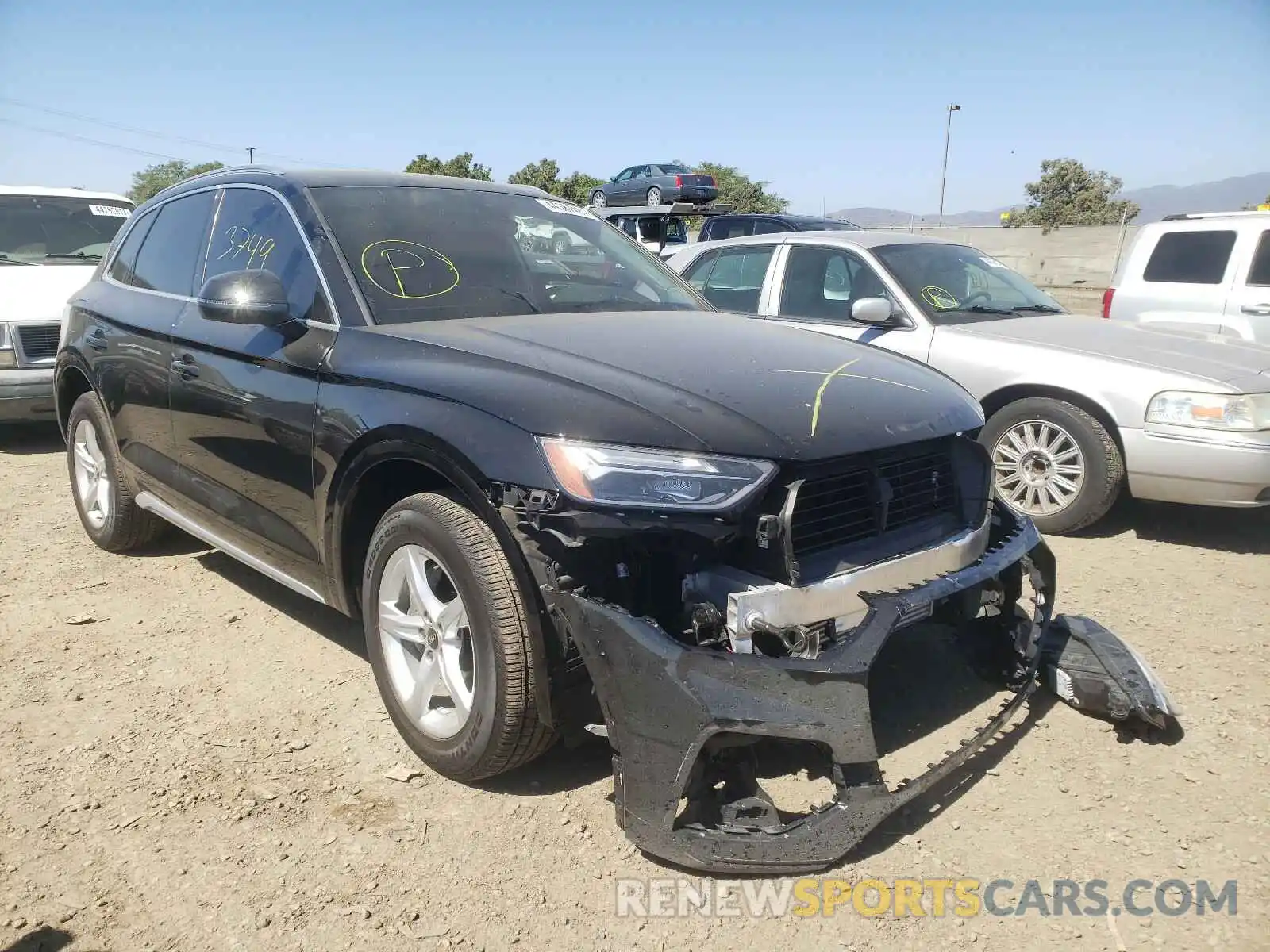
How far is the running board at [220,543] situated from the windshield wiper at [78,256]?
492 centimetres

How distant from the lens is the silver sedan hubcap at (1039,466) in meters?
5.05

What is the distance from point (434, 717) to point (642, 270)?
2.17 meters

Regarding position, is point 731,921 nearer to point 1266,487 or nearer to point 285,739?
point 285,739

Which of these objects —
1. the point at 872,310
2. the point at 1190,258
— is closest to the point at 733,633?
the point at 872,310

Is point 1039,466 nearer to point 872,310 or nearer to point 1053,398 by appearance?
point 1053,398

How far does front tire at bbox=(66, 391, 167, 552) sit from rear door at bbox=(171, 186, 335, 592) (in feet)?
2.99

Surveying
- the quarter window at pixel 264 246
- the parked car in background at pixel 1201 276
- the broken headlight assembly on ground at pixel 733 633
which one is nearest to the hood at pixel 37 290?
the quarter window at pixel 264 246

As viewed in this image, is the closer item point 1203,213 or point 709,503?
point 709,503

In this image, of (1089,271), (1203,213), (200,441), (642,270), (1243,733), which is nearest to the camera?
(1243,733)

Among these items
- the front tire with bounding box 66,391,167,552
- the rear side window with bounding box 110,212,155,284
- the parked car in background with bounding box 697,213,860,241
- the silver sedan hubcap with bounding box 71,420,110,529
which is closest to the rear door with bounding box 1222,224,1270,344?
the parked car in background with bounding box 697,213,860,241

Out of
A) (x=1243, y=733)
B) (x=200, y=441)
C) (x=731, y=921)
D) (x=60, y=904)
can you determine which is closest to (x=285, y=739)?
(x=60, y=904)

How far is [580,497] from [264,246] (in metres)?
1.97

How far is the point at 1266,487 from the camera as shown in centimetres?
464

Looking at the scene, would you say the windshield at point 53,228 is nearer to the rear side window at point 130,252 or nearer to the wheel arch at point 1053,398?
the rear side window at point 130,252
